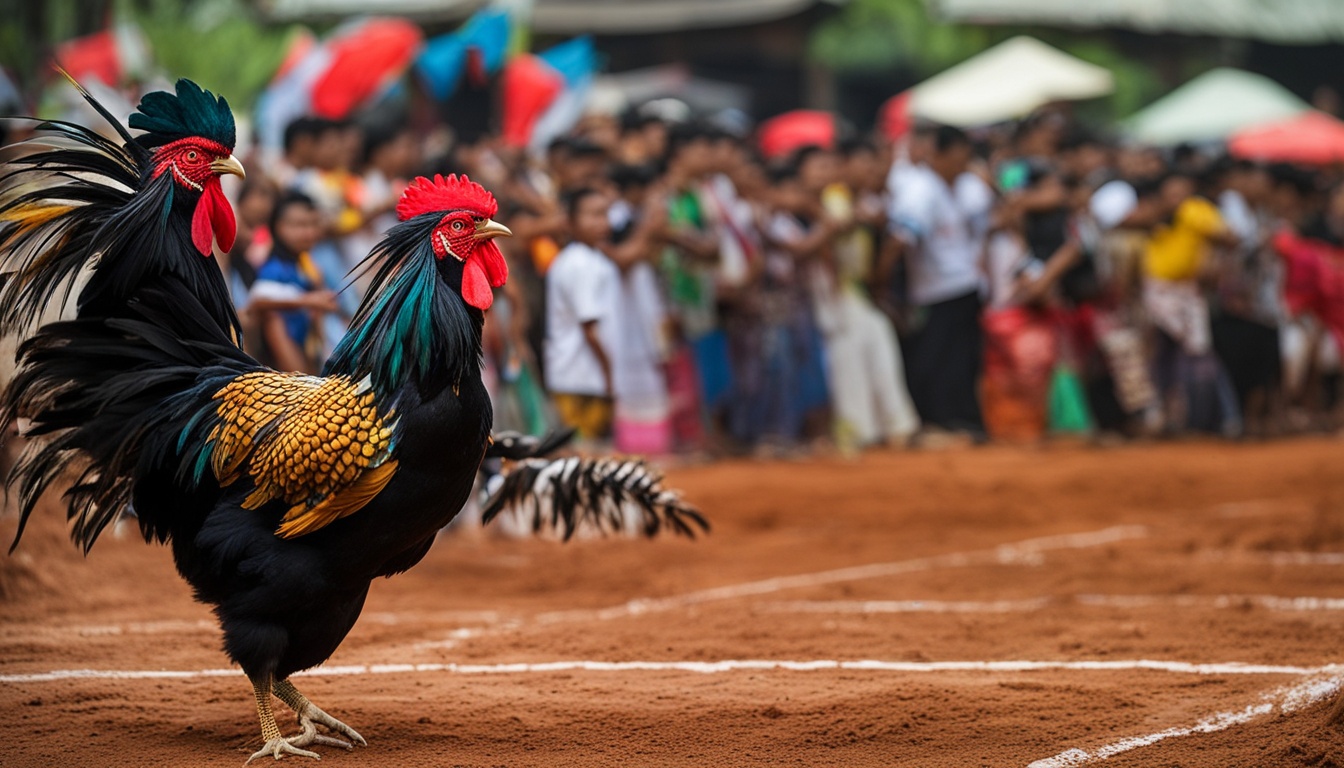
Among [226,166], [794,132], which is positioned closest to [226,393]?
[226,166]

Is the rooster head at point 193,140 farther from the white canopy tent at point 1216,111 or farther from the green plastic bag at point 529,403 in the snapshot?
the white canopy tent at point 1216,111

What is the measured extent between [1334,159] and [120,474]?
19.3 meters

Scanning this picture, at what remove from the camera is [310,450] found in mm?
5086

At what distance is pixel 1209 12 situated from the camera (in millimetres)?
27609

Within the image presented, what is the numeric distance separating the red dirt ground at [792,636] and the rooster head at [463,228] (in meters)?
1.56

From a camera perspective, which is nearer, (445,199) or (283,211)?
(445,199)

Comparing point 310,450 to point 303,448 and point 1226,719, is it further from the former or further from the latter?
point 1226,719

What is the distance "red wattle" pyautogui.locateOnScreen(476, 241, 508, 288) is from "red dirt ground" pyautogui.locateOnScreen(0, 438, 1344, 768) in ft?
5.19

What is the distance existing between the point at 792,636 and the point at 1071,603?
5.64ft

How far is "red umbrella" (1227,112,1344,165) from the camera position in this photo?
21.3 m

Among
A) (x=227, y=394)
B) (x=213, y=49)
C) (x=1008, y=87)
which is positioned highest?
(x=213, y=49)

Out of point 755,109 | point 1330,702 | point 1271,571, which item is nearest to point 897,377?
point 1271,571

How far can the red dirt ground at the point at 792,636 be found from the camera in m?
5.43

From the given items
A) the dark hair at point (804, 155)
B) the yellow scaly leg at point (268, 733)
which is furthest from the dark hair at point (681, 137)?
the yellow scaly leg at point (268, 733)
